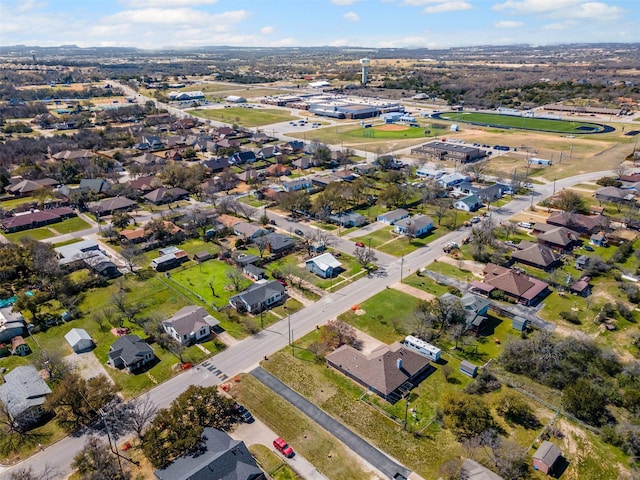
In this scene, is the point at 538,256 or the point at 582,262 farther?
the point at 538,256

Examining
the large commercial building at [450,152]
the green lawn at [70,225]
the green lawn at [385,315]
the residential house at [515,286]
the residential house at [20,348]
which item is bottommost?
the residential house at [20,348]

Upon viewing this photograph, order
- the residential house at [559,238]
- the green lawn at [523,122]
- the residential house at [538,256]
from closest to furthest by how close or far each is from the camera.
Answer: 1. the residential house at [538,256]
2. the residential house at [559,238]
3. the green lawn at [523,122]

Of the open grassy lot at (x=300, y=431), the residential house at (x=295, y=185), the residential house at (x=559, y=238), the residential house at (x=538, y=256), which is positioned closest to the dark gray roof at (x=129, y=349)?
the open grassy lot at (x=300, y=431)

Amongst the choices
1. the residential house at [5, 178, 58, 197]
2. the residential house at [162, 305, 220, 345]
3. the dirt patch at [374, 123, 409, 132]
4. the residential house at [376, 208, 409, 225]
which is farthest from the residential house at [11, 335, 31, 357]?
the dirt patch at [374, 123, 409, 132]

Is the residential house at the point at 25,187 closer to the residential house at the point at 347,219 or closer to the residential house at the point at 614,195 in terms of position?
the residential house at the point at 347,219

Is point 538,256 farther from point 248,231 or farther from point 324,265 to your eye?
point 248,231

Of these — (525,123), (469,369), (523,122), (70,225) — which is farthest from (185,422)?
(523,122)

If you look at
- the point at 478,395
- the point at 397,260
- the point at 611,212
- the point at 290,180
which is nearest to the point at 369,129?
the point at 290,180
